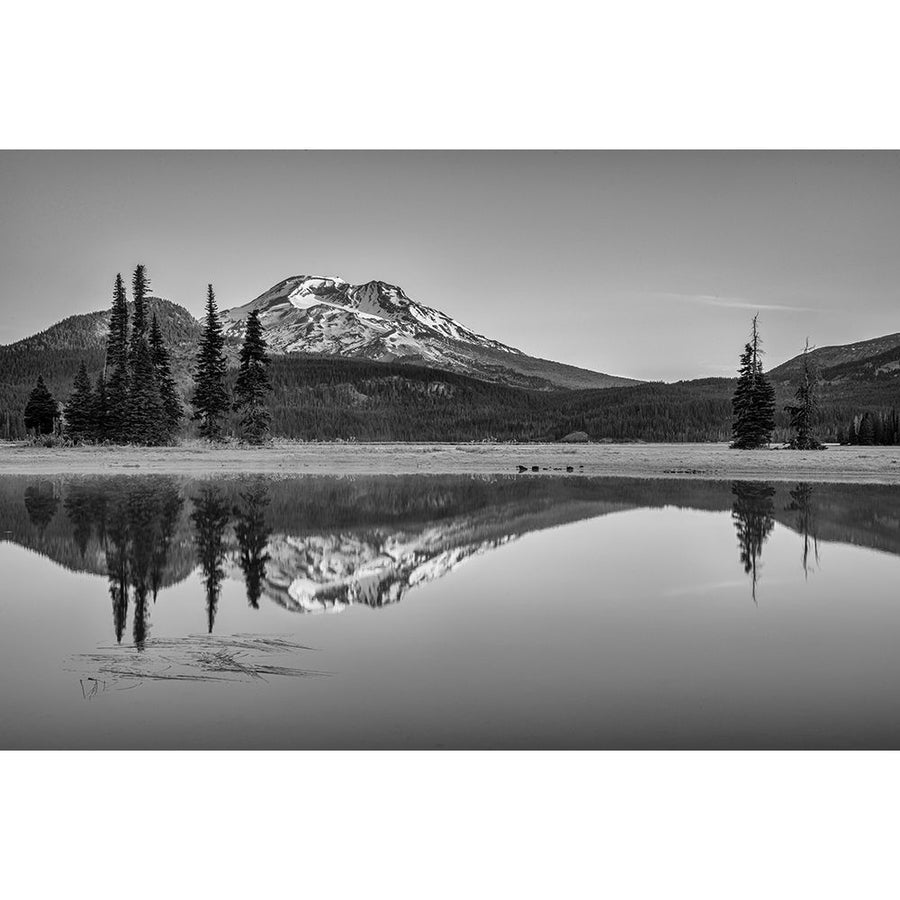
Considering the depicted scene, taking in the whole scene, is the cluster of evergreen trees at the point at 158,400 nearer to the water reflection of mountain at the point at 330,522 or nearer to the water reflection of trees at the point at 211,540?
the water reflection of mountain at the point at 330,522

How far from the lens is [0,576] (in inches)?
425

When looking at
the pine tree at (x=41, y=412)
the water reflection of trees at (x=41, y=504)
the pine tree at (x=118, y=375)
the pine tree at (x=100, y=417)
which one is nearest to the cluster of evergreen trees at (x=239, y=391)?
the pine tree at (x=118, y=375)

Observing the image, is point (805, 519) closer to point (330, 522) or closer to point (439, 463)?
point (330, 522)

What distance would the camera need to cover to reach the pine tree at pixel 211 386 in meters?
54.1

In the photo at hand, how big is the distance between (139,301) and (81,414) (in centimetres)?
1425

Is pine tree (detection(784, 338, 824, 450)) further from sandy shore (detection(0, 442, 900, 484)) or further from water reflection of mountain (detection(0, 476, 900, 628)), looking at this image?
water reflection of mountain (detection(0, 476, 900, 628))

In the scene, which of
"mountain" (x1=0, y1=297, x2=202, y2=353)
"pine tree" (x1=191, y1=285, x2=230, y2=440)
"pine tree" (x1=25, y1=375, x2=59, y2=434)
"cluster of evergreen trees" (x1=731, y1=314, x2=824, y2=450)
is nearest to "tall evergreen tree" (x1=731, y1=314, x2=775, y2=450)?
"cluster of evergreen trees" (x1=731, y1=314, x2=824, y2=450)

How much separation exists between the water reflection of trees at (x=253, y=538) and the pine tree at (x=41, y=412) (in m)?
48.9

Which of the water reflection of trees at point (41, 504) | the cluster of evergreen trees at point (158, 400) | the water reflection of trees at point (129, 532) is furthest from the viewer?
the cluster of evergreen trees at point (158, 400)

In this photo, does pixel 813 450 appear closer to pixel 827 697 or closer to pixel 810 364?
pixel 810 364

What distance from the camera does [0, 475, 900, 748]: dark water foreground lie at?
5746 mm

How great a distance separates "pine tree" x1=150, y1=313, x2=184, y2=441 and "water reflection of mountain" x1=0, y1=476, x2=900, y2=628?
87.6 feet

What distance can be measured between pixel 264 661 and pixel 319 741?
175cm

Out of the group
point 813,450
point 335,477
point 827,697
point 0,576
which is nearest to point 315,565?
point 0,576
